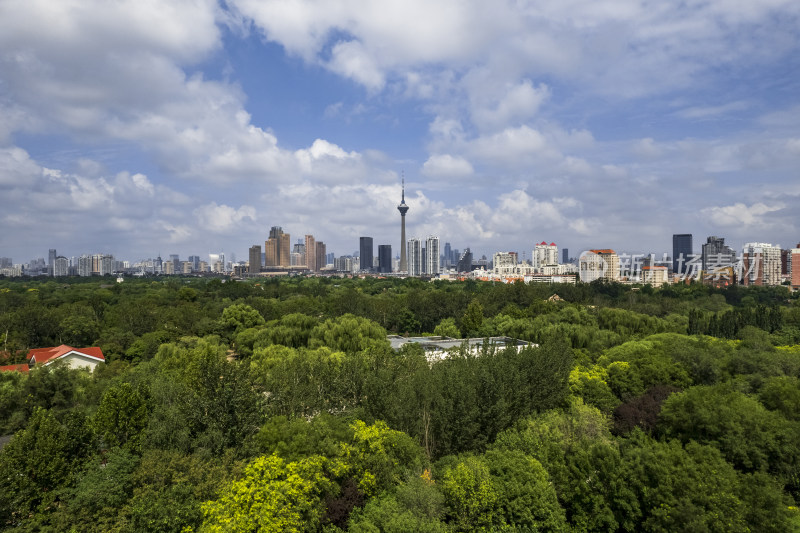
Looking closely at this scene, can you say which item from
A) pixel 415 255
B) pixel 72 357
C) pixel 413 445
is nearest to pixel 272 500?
pixel 413 445

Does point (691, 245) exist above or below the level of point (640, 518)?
above

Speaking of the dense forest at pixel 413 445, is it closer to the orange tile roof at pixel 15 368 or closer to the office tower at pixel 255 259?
the orange tile roof at pixel 15 368

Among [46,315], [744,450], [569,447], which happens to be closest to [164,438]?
[569,447]

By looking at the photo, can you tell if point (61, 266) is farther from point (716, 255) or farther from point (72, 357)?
point (716, 255)

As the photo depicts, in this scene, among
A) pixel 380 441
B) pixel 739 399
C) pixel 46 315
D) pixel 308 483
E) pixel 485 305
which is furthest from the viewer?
pixel 485 305

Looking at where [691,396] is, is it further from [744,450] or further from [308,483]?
[308,483]

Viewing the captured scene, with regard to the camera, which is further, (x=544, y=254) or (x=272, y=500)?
(x=544, y=254)
